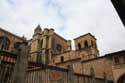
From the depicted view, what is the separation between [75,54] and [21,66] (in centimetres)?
A: 3466

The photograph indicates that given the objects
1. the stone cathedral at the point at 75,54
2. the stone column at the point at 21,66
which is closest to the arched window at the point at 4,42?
the stone cathedral at the point at 75,54

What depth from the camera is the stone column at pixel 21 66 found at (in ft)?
23.8

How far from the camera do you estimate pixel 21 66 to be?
775cm

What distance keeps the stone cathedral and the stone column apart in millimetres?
17202

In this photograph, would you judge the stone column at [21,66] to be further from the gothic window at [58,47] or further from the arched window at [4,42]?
the gothic window at [58,47]

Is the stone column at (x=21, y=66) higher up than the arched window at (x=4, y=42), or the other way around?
the arched window at (x=4, y=42)

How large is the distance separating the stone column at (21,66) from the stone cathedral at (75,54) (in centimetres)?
1720

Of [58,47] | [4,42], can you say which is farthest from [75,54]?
[4,42]

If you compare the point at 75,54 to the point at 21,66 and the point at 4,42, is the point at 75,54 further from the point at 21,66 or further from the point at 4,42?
the point at 21,66

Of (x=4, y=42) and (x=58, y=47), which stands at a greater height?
(x=58, y=47)

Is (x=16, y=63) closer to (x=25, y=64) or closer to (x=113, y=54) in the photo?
(x=25, y=64)

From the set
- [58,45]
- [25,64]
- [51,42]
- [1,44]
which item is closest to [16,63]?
[25,64]

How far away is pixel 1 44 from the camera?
3638cm

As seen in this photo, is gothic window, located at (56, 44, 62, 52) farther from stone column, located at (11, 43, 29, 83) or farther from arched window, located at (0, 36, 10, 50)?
stone column, located at (11, 43, 29, 83)
